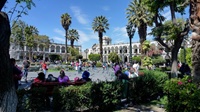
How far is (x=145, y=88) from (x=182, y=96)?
370cm

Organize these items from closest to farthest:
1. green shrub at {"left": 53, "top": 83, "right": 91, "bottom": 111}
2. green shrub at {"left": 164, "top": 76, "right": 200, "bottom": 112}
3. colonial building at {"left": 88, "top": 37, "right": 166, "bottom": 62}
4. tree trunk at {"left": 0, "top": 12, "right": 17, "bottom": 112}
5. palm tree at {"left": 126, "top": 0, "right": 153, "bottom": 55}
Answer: tree trunk at {"left": 0, "top": 12, "right": 17, "bottom": 112} < green shrub at {"left": 164, "top": 76, "right": 200, "bottom": 112} < green shrub at {"left": 53, "top": 83, "right": 91, "bottom": 111} < palm tree at {"left": 126, "top": 0, "right": 153, "bottom": 55} < colonial building at {"left": 88, "top": 37, "right": 166, "bottom": 62}

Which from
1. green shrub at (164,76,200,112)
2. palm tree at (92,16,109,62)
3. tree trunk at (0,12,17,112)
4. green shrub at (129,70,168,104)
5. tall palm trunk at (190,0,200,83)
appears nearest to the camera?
tree trunk at (0,12,17,112)

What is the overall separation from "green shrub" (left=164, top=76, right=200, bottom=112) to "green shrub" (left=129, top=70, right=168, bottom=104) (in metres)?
2.77

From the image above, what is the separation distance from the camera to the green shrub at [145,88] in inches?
316

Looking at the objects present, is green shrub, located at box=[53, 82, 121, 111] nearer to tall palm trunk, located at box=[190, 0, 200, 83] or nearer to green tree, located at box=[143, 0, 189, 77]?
tall palm trunk, located at box=[190, 0, 200, 83]

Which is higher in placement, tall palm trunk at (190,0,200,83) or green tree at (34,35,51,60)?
green tree at (34,35,51,60)

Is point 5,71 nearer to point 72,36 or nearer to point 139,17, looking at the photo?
point 139,17

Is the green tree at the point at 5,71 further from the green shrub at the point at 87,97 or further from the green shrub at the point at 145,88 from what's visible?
the green shrub at the point at 145,88

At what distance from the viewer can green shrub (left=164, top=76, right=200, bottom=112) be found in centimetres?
451

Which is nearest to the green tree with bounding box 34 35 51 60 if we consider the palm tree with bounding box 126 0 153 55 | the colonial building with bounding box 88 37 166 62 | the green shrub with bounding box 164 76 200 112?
the palm tree with bounding box 126 0 153 55

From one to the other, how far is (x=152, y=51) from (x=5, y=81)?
5881cm

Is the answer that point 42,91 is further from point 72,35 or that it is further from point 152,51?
point 72,35

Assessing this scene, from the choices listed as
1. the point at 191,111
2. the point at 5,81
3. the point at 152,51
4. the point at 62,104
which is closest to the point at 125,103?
the point at 62,104

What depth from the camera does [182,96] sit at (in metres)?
4.75
